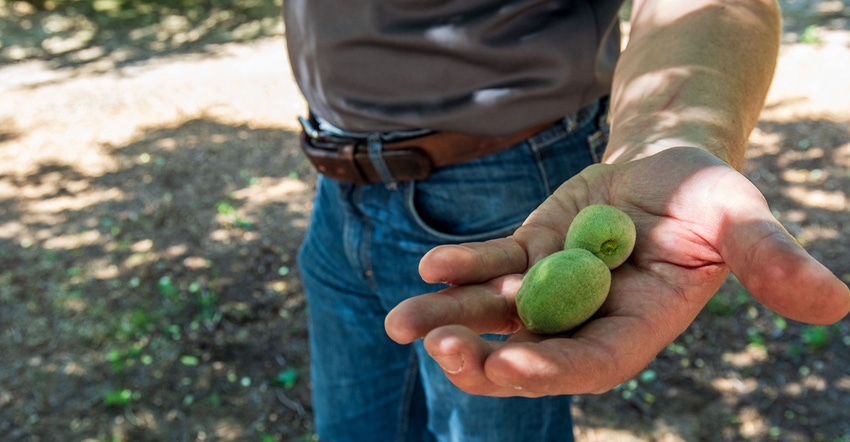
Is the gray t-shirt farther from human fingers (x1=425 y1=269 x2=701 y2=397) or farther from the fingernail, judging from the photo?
the fingernail

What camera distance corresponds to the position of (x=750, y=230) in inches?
43.9

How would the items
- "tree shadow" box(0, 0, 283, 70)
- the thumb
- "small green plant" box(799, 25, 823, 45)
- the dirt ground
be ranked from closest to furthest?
1. the thumb
2. the dirt ground
3. "small green plant" box(799, 25, 823, 45)
4. "tree shadow" box(0, 0, 283, 70)

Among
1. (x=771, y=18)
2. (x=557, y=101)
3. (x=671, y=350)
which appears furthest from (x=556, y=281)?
(x=671, y=350)

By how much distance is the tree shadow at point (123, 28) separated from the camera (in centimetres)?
866

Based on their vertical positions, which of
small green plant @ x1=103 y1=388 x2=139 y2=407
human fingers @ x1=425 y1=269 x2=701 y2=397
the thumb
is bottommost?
small green plant @ x1=103 y1=388 x2=139 y2=407

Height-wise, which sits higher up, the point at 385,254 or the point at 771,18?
the point at 771,18

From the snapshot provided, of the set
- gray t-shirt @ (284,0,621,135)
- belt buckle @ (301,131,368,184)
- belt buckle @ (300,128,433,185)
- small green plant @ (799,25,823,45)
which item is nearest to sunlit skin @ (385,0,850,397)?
gray t-shirt @ (284,0,621,135)

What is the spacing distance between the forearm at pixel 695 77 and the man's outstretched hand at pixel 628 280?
0.46 feet

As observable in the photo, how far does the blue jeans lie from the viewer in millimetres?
1804

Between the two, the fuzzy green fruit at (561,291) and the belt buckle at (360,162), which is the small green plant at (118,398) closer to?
the belt buckle at (360,162)

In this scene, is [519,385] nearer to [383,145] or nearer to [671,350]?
[383,145]

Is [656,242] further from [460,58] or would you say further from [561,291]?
[460,58]

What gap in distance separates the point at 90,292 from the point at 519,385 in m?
4.16

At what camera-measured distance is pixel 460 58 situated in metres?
1.71
